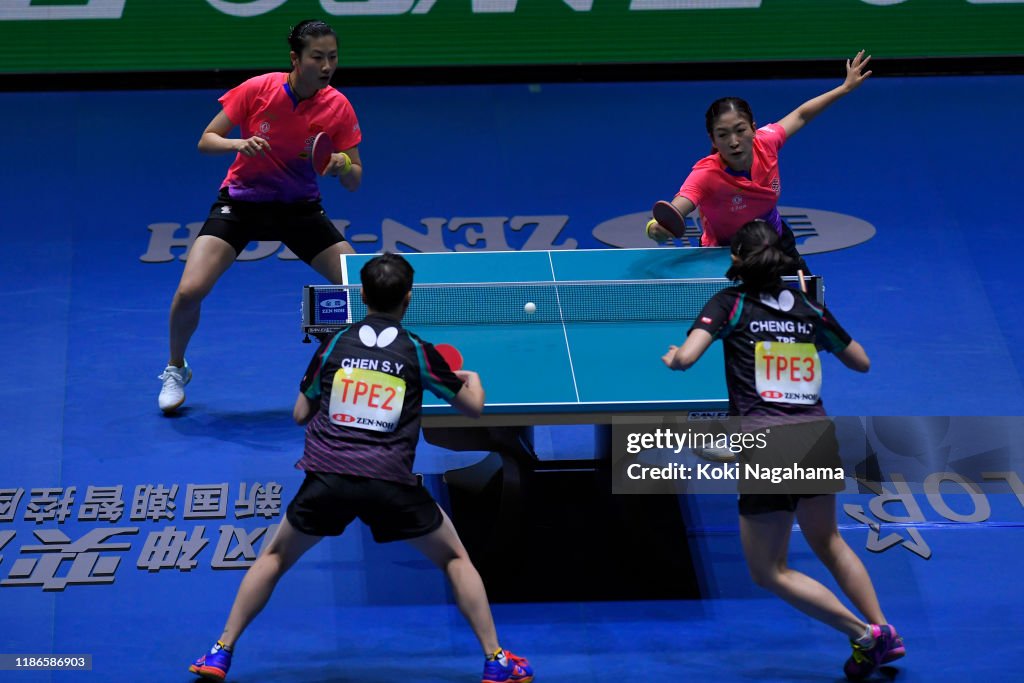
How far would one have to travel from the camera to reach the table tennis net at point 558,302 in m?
6.24

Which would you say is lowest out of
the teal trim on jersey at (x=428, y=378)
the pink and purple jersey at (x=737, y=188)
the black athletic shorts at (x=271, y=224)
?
the teal trim on jersey at (x=428, y=378)

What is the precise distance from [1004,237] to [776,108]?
7.66 ft

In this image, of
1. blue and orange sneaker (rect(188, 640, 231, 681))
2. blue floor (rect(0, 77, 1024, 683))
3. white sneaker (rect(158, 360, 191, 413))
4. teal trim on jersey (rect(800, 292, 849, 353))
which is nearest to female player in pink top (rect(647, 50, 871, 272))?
blue floor (rect(0, 77, 1024, 683))

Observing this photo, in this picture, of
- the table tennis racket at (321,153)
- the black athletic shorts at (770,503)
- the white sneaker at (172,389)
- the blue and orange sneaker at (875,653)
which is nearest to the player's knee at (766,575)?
the black athletic shorts at (770,503)

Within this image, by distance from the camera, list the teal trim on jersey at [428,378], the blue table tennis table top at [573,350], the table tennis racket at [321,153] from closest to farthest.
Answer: the teal trim on jersey at [428,378] → the blue table tennis table top at [573,350] → the table tennis racket at [321,153]

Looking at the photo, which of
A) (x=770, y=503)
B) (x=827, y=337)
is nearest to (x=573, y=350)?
(x=827, y=337)

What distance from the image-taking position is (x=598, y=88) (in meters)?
11.5

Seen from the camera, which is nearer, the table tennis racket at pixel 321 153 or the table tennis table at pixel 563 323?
the table tennis table at pixel 563 323

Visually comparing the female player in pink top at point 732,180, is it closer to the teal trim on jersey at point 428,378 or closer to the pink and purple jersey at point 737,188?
the pink and purple jersey at point 737,188

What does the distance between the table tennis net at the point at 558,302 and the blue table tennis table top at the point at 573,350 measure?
0.14 ft

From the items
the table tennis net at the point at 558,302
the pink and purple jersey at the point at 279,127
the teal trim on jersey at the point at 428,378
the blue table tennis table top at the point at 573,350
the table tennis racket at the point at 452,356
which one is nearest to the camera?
the teal trim on jersey at the point at 428,378

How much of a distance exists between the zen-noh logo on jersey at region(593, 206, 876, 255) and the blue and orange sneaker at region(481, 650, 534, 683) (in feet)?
13.6

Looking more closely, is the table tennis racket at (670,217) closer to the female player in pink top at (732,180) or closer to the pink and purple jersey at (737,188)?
the female player in pink top at (732,180)

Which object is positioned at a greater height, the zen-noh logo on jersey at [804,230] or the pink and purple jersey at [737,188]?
the zen-noh logo on jersey at [804,230]
